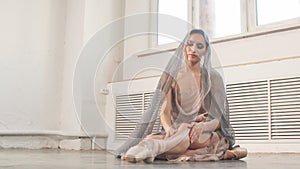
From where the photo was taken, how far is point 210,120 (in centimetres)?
153

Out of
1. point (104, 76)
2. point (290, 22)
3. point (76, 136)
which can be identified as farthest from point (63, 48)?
point (290, 22)

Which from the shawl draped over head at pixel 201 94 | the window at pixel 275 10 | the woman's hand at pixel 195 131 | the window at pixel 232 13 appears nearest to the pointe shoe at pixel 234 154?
the shawl draped over head at pixel 201 94

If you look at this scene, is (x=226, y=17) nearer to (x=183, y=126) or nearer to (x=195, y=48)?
(x=195, y=48)

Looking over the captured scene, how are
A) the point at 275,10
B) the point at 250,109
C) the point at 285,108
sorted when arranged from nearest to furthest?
the point at 285,108
the point at 250,109
the point at 275,10

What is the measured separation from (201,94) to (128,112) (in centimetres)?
102

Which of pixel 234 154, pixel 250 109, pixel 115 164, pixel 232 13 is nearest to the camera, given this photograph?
pixel 115 164

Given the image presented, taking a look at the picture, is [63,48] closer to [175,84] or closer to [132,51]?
[132,51]

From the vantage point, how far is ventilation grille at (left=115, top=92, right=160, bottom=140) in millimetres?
2027

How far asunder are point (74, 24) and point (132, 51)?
21.4 inches

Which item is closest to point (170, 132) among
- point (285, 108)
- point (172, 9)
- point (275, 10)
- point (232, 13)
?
point (285, 108)

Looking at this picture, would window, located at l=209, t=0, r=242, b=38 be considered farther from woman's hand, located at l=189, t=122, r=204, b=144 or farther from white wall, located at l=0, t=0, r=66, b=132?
woman's hand, located at l=189, t=122, r=204, b=144

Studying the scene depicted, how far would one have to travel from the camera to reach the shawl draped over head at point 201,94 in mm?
1542

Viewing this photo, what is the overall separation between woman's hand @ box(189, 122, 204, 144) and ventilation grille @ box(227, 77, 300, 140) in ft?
3.57

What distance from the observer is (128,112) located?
8.17 feet
